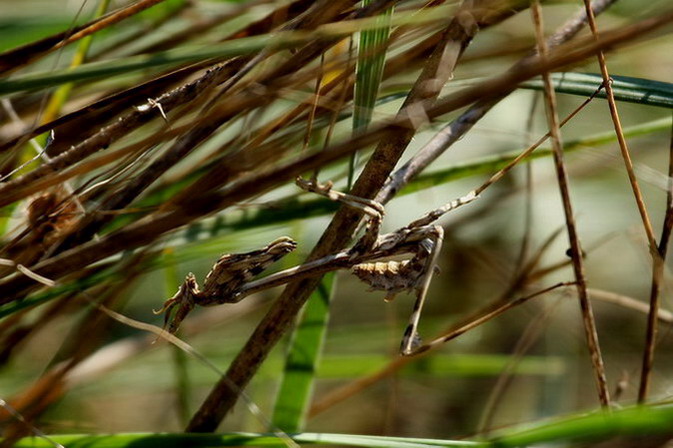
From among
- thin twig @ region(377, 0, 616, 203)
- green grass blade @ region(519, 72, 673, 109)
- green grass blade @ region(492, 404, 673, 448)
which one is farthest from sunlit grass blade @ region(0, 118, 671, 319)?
green grass blade @ region(492, 404, 673, 448)

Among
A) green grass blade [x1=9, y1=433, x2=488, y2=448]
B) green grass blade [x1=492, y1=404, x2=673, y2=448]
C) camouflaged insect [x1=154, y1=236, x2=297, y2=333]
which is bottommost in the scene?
green grass blade [x1=9, y1=433, x2=488, y2=448]

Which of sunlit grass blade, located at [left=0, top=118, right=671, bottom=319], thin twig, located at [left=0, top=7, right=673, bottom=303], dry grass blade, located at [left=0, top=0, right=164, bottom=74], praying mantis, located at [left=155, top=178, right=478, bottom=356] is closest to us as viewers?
thin twig, located at [left=0, top=7, right=673, bottom=303]

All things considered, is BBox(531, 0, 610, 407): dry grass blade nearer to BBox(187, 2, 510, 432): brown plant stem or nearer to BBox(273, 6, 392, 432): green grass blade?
BBox(187, 2, 510, 432): brown plant stem

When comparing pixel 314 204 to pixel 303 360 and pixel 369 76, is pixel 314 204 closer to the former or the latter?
pixel 303 360

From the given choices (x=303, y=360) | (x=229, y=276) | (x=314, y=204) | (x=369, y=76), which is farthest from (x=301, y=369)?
(x=369, y=76)

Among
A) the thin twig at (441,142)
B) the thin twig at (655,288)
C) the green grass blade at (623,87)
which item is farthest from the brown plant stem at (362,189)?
the thin twig at (655,288)
